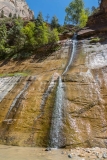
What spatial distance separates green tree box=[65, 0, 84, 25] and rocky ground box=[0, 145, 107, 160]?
54.2 m

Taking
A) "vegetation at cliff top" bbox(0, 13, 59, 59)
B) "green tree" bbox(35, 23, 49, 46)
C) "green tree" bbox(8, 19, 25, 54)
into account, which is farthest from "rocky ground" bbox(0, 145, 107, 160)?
"green tree" bbox(8, 19, 25, 54)

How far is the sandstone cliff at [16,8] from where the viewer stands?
8450cm

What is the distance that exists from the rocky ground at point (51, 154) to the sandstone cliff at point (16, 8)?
75736 mm

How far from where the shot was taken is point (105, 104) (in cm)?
1358

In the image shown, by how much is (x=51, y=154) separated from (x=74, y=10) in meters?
56.9

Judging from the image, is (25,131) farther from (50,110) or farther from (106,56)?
(106,56)

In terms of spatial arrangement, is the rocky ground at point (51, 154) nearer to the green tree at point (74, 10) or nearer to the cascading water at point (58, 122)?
the cascading water at point (58, 122)

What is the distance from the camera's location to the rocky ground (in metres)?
9.98

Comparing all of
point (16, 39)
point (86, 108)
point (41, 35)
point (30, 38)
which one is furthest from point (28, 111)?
point (16, 39)

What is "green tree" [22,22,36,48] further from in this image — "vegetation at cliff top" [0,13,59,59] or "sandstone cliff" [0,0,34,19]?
"sandstone cliff" [0,0,34,19]

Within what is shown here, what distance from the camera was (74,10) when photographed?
62938 mm

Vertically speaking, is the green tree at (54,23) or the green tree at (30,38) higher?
the green tree at (54,23)

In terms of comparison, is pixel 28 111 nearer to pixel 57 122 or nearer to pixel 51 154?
pixel 57 122

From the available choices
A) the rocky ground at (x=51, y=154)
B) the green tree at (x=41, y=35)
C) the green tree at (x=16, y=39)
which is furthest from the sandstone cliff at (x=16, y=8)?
the rocky ground at (x=51, y=154)
